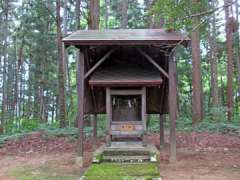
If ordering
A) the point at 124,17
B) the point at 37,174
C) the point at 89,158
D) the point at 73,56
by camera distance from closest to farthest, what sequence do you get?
the point at 37,174 < the point at 89,158 < the point at 124,17 < the point at 73,56

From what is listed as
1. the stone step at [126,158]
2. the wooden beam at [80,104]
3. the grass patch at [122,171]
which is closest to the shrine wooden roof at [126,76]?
the wooden beam at [80,104]

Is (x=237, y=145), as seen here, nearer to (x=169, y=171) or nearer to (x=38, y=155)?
(x=169, y=171)

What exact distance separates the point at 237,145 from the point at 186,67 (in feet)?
55.8

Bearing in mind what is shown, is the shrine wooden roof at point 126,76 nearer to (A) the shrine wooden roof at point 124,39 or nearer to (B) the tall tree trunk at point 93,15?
(A) the shrine wooden roof at point 124,39

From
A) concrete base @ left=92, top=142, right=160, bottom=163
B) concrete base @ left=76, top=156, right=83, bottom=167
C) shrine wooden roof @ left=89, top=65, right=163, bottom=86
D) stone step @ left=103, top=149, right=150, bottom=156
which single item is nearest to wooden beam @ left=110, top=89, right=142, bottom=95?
shrine wooden roof @ left=89, top=65, right=163, bottom=86

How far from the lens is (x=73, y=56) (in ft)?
110

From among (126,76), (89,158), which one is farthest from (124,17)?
(89,158)

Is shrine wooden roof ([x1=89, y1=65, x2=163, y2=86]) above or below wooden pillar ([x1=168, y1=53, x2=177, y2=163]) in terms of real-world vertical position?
above

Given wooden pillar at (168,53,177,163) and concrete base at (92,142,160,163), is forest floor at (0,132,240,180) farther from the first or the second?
concrete base at (92,142,160,163)

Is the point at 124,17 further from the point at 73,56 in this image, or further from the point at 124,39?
the point at 73,56

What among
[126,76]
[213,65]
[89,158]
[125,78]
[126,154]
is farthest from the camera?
[213,65]

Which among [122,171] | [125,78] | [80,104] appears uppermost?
[125,78]

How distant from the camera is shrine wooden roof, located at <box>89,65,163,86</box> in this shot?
895 centimetres

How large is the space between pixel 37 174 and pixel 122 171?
2127 millimetres
